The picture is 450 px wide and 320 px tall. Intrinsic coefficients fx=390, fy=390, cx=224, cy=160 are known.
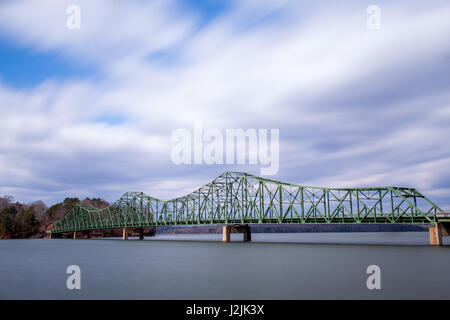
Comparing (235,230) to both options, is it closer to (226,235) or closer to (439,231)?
(226,235)

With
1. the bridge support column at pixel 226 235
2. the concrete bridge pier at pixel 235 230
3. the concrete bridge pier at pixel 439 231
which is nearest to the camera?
the concrete bridge pier at pixel 439 231

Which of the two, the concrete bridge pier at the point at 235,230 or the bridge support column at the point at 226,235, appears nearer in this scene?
the bridge support column at the point at 226,235

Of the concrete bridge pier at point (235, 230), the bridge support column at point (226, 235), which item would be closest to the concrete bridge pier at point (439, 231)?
the concrete bridge pier at point (235, 230)

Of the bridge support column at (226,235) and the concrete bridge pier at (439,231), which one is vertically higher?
the concrete bridge pier at (439,231)

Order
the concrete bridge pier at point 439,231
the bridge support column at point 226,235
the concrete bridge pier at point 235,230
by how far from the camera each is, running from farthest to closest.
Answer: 1. the concrete bridge pier at point 235,230
2. the bridge support column at point 226,235
3. the concrete bridge pier at point 439,231

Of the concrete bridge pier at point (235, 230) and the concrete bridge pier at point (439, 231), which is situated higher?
the concrete bridge pier at point (439, 231)

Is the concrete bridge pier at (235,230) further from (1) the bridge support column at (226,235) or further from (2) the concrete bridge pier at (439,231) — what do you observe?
(2) the concrete bridge pier at (439,231)

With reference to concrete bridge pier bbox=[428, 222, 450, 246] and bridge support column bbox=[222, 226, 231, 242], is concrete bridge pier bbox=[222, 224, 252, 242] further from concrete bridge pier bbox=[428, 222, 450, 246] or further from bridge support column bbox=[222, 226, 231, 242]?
concrete bridge pier bbox=[428, 222, 450, 246]

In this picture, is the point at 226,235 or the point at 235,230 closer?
the point at 226,235

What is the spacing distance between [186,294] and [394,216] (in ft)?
243

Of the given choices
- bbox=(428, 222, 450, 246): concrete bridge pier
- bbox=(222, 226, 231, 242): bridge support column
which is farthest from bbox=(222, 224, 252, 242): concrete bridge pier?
bbox=(428, 222, 450, 246): concrete bridge pier

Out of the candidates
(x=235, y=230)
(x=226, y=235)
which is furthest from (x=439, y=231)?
(x=235, y=230)

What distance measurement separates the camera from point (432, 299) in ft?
95.8
